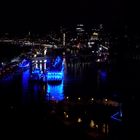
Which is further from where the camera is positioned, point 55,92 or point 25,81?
point 25,81

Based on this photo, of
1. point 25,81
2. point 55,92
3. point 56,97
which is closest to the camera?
point 56,97

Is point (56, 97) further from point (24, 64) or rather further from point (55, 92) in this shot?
point (24, 64)

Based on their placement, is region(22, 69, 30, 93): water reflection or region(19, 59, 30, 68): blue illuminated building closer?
region(22, 69, 30, 93): water reflection

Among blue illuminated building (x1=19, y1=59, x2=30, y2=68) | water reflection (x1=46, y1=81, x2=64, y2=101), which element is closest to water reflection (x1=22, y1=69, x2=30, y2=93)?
water reflection (x1=46, y1=81, x2=64, y2=101)

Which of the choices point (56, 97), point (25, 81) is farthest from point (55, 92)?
point (25, 81)

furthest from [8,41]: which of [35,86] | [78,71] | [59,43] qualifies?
[35,86]

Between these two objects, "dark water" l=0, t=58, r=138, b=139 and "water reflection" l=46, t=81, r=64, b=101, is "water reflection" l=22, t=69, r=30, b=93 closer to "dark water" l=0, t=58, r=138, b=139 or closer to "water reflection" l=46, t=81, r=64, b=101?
"dark water" l=0, t=58, r=138, b=139

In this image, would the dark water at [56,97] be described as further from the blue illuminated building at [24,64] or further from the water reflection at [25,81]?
the blue illuminated building at [24,64]
